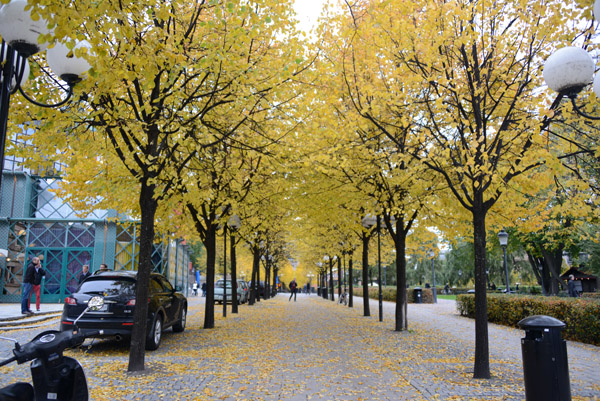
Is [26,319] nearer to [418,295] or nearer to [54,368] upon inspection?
[54,368]

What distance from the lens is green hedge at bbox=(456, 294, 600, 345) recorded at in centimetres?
1077

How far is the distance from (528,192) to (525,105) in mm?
2398

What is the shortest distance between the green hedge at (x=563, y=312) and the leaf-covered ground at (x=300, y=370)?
9.79ft

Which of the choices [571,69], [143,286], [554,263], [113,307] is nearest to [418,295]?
[554,263]

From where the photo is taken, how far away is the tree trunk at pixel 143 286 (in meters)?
7.07

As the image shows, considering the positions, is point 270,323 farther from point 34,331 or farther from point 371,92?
point 371,92

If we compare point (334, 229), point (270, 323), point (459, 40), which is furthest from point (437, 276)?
point (459, 40)

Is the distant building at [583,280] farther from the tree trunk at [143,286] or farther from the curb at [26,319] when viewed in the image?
the tree trunk at [143,286]

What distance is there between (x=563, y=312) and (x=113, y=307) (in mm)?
11392

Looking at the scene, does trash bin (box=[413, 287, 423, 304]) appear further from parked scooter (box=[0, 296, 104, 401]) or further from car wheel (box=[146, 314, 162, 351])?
parked scooter (box=[0, 296, 104, 401])

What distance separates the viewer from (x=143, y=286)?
7422 millimetres

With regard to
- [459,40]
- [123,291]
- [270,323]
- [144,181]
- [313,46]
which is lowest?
[270,323]

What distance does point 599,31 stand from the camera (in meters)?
7.35

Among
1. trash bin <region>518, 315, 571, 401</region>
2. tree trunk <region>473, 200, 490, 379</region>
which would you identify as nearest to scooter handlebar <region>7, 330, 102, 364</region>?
trash bin <region>518, 315, 571, 401</region>
